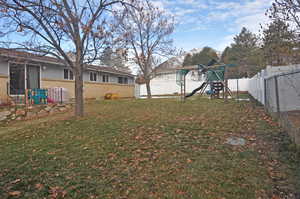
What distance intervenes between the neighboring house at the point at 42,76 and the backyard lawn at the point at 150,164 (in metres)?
5.56

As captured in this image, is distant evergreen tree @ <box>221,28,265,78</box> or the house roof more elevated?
distant evergreen tree @ <box>221,28,265,78</box>

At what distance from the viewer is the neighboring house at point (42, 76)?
11291 millimetres

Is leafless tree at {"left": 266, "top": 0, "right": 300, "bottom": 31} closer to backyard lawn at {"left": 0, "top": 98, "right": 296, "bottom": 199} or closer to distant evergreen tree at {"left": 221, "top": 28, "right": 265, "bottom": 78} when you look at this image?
backyard lawn at {"left": 0, "top": 98, "right": 296, "bottom": 199}

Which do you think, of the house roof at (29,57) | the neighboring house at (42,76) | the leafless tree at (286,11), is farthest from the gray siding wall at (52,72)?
the leafless tree at (286,11)

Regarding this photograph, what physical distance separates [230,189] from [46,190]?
2.64 meters

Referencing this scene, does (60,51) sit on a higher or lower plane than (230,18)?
lower

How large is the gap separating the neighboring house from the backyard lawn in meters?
5.56

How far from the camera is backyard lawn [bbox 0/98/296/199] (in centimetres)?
289

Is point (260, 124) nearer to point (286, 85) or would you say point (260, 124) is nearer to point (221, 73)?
point (286, 85)

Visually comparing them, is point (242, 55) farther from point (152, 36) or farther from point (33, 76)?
point (33, 76)

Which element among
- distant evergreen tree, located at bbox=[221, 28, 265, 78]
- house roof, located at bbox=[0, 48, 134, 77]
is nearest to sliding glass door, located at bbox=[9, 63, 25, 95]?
house roof, located at bbox=[0, 48, 134, 77]

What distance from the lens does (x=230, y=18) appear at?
48.1 feet

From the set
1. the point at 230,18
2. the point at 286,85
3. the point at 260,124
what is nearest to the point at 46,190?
the point at 260,124

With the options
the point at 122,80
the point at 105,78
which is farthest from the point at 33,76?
the point at 122,80
